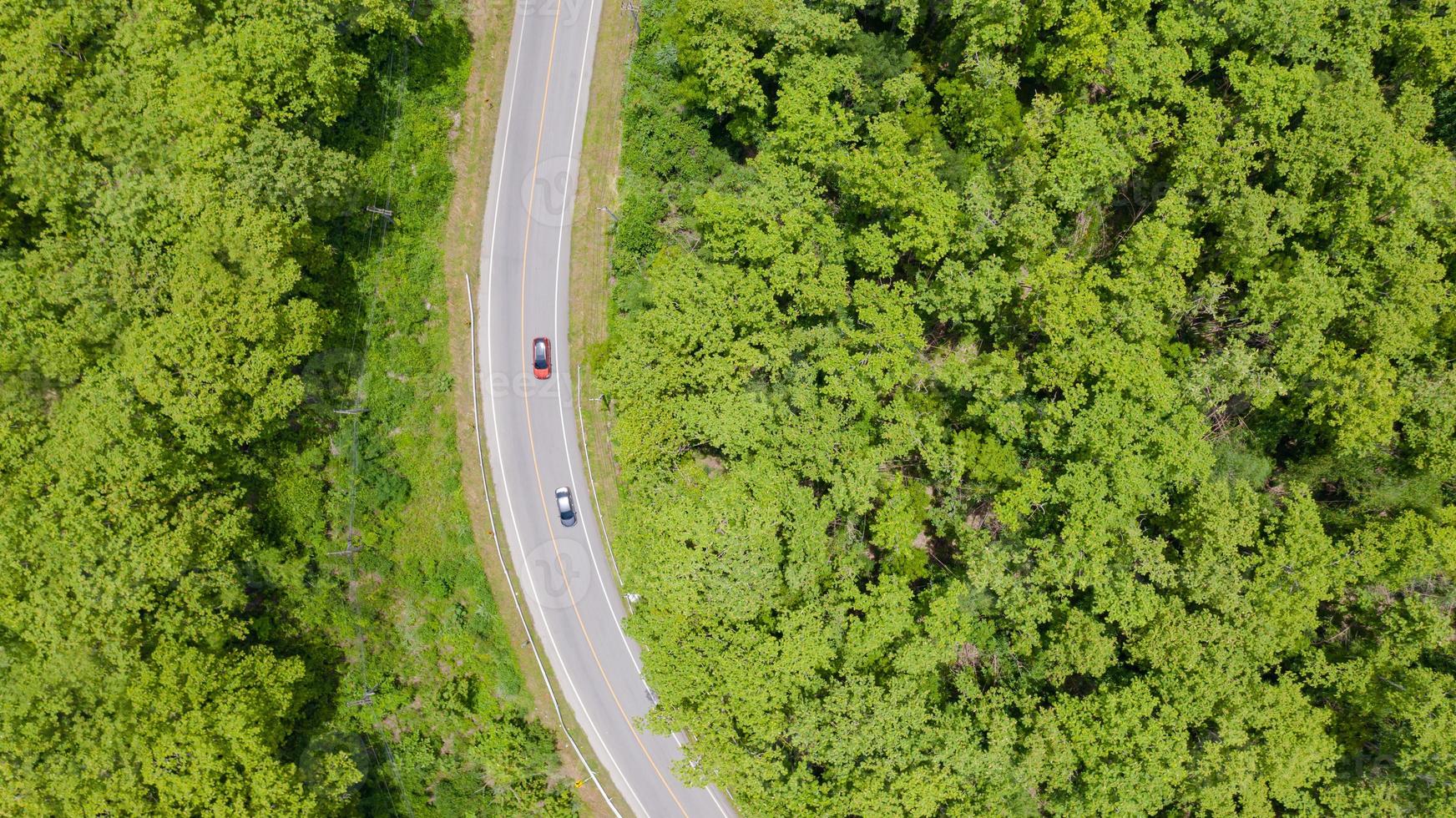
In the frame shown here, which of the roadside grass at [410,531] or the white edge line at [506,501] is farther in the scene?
the white edge line at [506,501]

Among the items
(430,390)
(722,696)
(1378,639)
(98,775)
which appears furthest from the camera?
(430,390)

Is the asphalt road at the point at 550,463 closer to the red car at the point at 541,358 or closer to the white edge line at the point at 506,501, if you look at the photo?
the white edge line at the point at 506,501

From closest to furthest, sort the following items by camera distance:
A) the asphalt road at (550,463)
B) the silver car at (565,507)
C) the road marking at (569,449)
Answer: the silver car at (565,507), the asphalt road at (550,463), the road marking at (569,449)

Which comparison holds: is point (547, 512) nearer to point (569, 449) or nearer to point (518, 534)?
point (518, 534)

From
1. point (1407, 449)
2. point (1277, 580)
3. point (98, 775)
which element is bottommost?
point (98, 775)

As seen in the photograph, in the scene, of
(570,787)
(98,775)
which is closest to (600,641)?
(570,787)

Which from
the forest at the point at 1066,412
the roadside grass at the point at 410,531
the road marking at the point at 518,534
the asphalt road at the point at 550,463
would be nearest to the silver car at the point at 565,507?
the asphalt road at the point at 550,463

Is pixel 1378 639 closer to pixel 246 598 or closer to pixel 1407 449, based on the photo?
pixel 1407 449

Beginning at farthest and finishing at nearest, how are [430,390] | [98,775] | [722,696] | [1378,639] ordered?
[430,390] < [1378,639] < [722,696] < [98,775]
